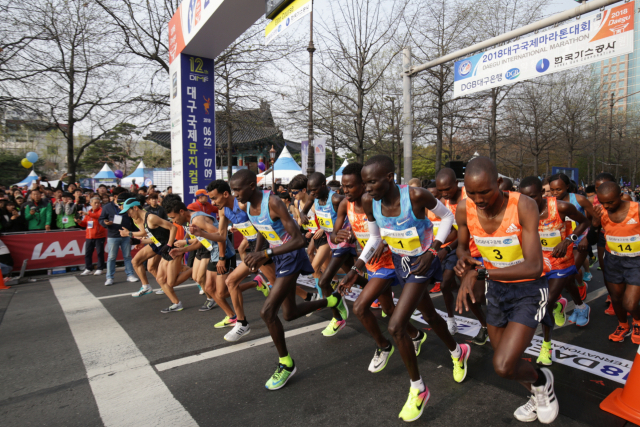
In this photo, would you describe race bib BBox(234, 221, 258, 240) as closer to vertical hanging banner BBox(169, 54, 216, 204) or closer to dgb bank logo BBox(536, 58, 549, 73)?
vertical hanging banner BBox(169, 54, 216, 204)

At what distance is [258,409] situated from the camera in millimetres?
3215

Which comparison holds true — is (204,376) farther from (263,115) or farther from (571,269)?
(263,115)

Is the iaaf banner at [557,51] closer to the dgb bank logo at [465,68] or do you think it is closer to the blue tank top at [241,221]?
the dgb bank logo at [465,68]

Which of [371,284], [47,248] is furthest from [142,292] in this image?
[371,284]

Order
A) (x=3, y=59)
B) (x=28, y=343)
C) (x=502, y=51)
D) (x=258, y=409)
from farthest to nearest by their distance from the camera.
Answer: (x=3, y=59)
(x=502, y=51)
(x=28, y=343)
(x=258, y=409)

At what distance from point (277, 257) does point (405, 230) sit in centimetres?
146

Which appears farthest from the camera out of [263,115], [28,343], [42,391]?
[263,115]

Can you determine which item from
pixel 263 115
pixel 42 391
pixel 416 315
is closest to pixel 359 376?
pixel 416 315

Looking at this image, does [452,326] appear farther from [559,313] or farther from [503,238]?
[503,238]

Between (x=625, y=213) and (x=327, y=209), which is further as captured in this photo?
(x=327, y=209)

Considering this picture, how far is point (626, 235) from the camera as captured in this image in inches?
173

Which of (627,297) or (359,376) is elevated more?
(627,297)

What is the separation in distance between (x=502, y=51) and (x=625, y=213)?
6816 millimetres

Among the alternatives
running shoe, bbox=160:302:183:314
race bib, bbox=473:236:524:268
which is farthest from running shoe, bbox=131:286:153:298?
race bib, bbox=473:236:524:268
